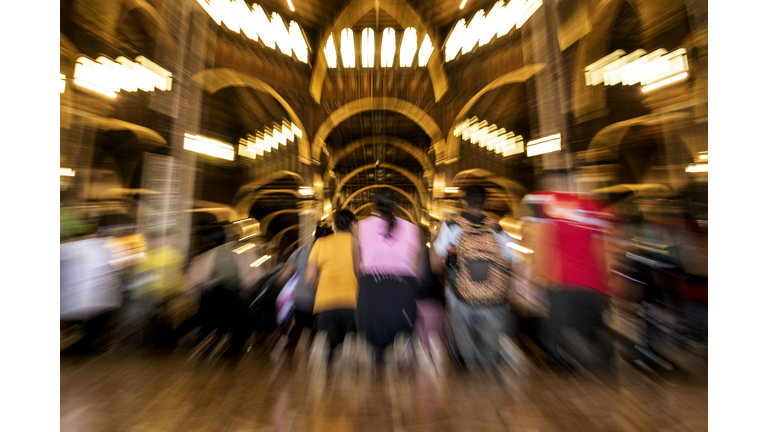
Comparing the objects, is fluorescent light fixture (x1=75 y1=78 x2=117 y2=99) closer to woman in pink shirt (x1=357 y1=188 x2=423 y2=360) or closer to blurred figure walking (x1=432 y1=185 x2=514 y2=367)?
woman in pink shirt (x1=357 y1=188 x2=423 y2=360)

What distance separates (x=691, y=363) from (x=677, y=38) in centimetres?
297

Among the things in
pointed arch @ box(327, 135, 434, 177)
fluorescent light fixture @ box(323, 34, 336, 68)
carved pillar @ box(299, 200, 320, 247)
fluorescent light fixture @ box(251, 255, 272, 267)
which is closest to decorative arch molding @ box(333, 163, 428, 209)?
pointed arch @ box(327, 135, 434, 177)

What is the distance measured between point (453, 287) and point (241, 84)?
570 centimetres

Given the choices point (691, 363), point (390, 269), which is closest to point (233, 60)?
point (390, 269)

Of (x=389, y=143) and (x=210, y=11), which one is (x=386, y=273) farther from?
(x=389, y=143)

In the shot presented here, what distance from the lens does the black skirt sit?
1848mm

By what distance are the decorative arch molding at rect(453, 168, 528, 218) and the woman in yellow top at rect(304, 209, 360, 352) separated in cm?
571

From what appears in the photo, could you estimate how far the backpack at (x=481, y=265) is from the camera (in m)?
1.73

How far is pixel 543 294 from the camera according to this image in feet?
6.17

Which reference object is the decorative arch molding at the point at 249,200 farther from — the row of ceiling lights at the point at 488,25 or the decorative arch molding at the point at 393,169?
the row of ceiling lights at the point at 488,25

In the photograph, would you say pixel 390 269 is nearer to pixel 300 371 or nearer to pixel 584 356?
pixel 300 371

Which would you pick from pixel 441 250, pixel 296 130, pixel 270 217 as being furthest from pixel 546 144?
pixel 270 217

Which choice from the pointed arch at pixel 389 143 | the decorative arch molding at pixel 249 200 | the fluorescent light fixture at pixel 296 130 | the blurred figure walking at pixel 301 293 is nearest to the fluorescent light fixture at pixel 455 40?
the pointed arch at pixel 389 143
